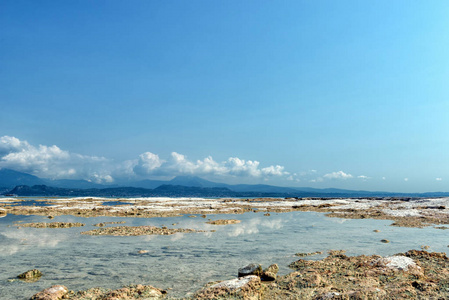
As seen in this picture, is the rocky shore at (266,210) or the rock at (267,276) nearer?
the rock at (267,276)

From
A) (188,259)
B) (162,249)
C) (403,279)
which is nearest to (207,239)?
(162,249)

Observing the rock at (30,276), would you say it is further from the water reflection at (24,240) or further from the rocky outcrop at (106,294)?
the water reflection at (24,240)

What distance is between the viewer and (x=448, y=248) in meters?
19.4

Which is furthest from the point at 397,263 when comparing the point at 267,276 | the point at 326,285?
the point at 267,276

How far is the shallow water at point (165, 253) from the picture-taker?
1309cm

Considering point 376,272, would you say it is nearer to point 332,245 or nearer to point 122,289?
point 332,245

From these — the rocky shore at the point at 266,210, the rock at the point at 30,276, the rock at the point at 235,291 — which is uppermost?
the rock at the point at 235,291

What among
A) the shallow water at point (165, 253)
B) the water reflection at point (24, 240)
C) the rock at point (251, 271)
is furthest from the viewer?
the water reflection at point (24, 240)

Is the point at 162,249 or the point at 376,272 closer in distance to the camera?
the point at 376,272

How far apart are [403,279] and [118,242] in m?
18.4

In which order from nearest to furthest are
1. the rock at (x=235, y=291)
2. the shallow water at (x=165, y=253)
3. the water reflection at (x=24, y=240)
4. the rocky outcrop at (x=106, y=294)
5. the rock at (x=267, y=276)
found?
1. the rock at (x=235, y=291)
2. the rocky outcrop at (x=106, y=294)
3. the rock at (x=267, y=276)
4. the shallow water at (x=165, y=253)
5. the water reflection at (x=24, y=240)

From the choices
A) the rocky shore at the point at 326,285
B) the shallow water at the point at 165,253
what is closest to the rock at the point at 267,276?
the rocky shore at the point at 326,285

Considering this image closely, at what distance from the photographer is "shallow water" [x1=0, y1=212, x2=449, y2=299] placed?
13094 mm

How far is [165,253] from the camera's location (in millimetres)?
18281
